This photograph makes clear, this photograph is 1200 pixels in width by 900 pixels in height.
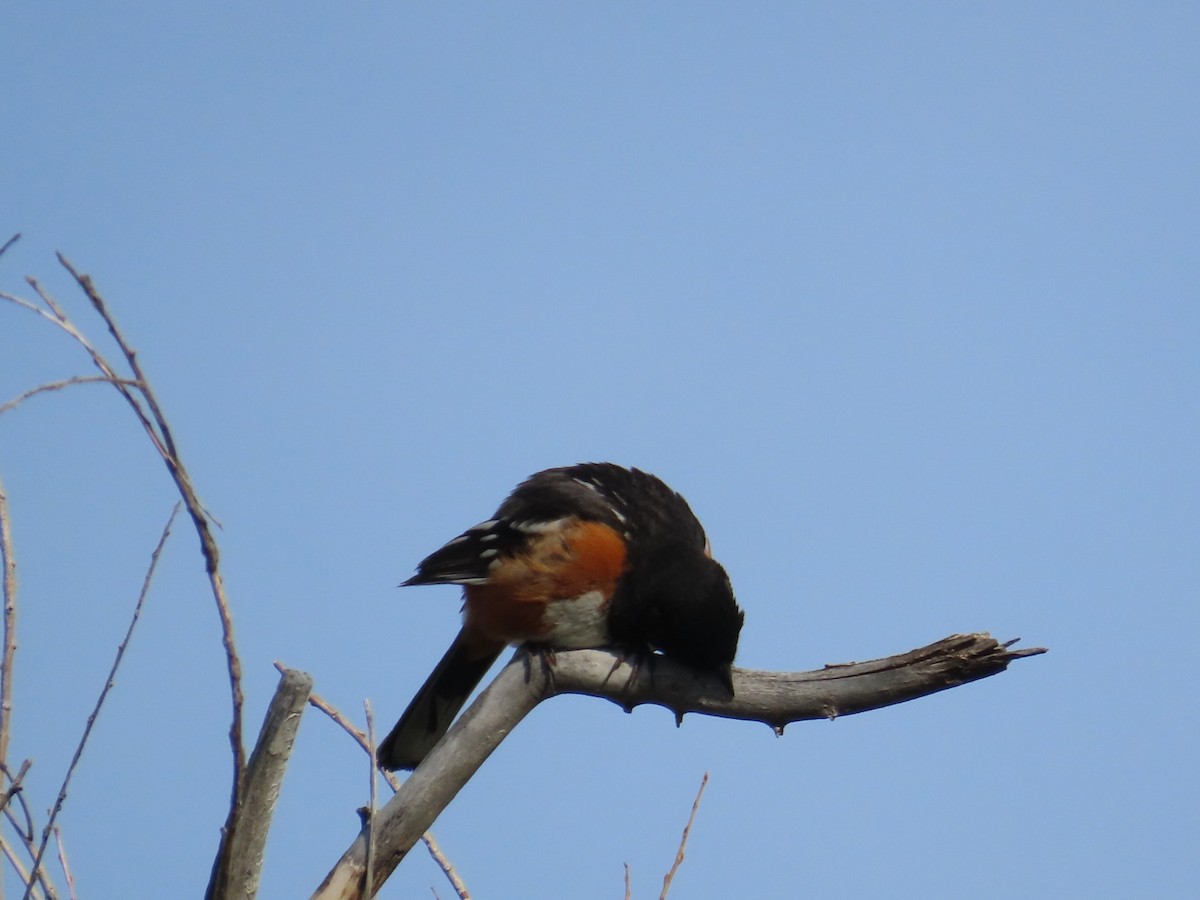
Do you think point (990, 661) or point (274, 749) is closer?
point (274, 749)

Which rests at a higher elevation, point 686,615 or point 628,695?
point 686,615

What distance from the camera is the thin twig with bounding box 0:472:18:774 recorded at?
2113 mm

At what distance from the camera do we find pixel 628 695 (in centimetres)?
327

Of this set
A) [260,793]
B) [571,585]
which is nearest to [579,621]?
[571,585]

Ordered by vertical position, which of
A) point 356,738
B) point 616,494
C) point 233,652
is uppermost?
point 616,494

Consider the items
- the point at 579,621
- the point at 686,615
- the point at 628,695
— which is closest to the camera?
the point at 628,695

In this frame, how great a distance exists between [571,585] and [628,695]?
0.65m

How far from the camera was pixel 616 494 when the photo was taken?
13.9 feet

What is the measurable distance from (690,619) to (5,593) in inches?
75.4

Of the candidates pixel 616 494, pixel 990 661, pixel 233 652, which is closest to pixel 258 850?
pixel 233 652

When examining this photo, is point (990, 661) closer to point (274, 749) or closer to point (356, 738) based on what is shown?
point (356, 738)

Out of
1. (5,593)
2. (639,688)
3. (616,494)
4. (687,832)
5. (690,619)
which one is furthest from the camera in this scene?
(616,494)

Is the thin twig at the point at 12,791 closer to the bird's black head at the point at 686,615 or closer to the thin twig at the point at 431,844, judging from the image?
the thin twig at the point at 431,844

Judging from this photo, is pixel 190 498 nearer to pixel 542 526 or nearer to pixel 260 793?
pixel 260 793
